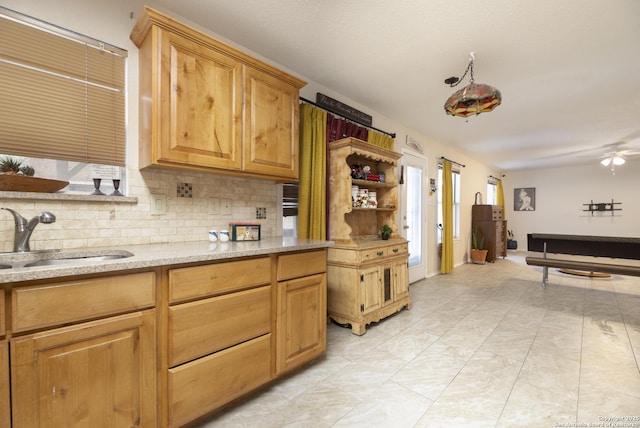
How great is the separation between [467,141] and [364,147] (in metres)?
3.30

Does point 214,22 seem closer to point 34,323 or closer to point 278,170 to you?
point 278,170

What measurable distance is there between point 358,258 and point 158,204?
1687mm

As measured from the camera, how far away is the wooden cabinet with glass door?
2.66 meters

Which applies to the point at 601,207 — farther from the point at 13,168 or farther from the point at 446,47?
the point at 13,168

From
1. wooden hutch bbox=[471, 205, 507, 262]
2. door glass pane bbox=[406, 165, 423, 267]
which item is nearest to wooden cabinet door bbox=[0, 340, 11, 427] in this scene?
door glass pane bbox=[406, 165, 423, 267]

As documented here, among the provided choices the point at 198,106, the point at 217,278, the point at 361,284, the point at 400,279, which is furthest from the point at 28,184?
the point at 400,279

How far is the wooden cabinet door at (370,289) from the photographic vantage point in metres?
2.66

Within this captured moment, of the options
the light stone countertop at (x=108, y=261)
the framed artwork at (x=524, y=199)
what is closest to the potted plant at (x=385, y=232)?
the light stone countertop at (x=108, y=261)

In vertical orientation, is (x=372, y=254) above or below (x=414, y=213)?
below

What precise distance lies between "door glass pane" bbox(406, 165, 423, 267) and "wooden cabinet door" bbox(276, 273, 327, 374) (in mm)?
2879

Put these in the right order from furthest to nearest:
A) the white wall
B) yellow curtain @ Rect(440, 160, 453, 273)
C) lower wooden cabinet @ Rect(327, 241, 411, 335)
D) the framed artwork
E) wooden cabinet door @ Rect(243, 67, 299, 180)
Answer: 1. the framed artwork
2. the white wall
3. yellow curtain @ Rect(440, 160, 453, 273)
4. lower wooden cabinet @ Rect(327, 241, 411, 335)
5. wooden cabinet door @ Rect(243, 67, 299, 180)

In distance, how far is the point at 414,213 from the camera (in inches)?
185

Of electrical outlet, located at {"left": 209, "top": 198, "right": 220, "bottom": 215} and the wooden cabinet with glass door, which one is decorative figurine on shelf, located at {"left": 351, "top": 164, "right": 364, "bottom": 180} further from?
electrical outlet, located at {"left": 209, "top": 198, "right": 220, "bottom": 215}

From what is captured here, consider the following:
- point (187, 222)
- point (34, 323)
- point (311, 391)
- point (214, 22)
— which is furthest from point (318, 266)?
point (214, 22)
